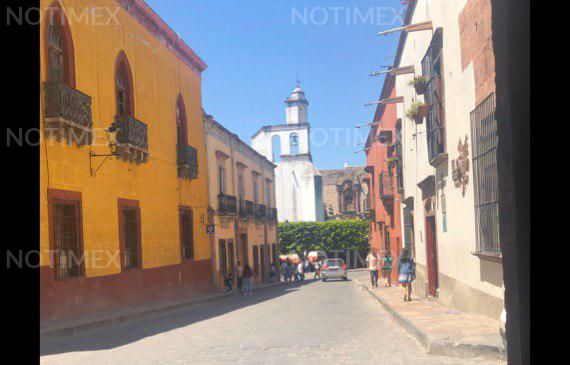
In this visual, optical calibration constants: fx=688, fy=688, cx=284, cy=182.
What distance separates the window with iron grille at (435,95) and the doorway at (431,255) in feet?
9.18

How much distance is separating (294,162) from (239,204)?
3180 centimetres

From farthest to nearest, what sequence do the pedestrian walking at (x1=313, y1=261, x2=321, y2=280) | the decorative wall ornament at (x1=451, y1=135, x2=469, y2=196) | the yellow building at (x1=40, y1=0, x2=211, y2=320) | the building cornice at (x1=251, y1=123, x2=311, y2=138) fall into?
1. the building cornice at (x1=251, y1=123, x2=311, y2=138)
2. the pedestrian walking at (x1=313, y1=261, x2=321, y2=280)
3. the yellow building at (x1=40, y1=0, x2=211, y2=320)
4. the decorative wall ornament at (x1=451, y1=135, x2=469, y2=196)

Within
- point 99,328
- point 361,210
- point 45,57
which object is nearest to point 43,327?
point 99,328

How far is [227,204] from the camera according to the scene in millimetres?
30312

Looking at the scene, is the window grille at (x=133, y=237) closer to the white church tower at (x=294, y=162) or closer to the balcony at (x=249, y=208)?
the balcony at (x=249, y=208)

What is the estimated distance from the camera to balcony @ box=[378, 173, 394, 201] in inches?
1106

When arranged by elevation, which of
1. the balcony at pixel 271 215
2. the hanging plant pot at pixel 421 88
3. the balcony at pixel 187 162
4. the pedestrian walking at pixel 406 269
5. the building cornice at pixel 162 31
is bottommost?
the pedestrian walking at pixel 406 269

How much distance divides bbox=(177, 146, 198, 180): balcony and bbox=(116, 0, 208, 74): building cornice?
339 cm

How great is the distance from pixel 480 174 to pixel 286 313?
6673 mm

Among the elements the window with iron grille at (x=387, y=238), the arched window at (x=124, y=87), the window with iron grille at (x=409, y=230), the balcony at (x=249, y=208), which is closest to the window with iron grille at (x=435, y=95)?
the window with iron grille at (x=409, y=230)

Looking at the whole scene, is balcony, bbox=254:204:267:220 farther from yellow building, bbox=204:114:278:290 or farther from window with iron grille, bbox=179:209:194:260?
window with iron grille, bbox=179:209:194:260

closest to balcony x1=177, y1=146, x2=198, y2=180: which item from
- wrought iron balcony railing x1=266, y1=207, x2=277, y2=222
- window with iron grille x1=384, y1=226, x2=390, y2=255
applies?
window with iron grille x1=384, y1=226, x2=390, y2=255

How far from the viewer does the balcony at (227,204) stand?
2942 centimetres
